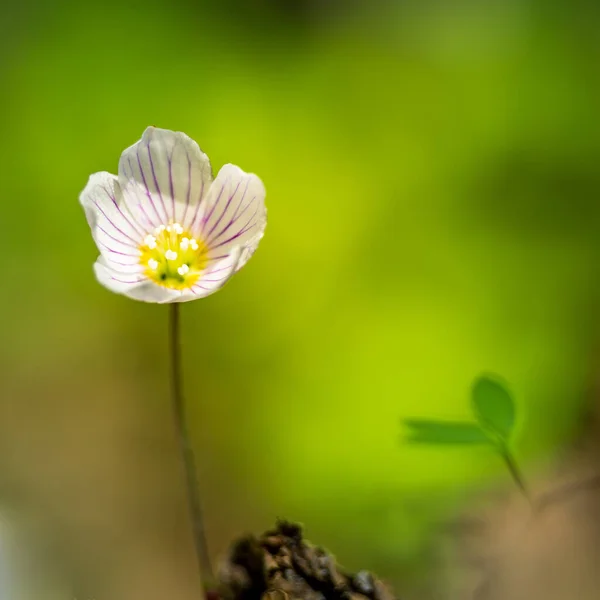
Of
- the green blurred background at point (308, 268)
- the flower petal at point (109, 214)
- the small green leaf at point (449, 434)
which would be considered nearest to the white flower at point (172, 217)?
the flower petal at point (109, 214)

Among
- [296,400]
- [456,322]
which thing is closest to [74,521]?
[296,400]

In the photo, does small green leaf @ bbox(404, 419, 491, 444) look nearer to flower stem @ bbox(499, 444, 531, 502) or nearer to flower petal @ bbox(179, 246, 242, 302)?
flower stem @ bbox(499, 444, 531, 502)

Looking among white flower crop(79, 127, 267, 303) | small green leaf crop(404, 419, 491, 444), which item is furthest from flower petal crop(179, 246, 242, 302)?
small green leaf crop(404, 419, 491, 444)

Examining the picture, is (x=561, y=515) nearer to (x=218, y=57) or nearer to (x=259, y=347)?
(x=259, y=347)

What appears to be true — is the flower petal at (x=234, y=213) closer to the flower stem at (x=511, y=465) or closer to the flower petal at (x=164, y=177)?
the flower petal at (x=164, y=177)

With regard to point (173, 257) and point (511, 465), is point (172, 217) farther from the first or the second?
point (511, 465)

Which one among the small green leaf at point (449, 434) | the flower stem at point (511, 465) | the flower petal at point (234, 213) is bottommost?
the flower stem at point (511, 465)
